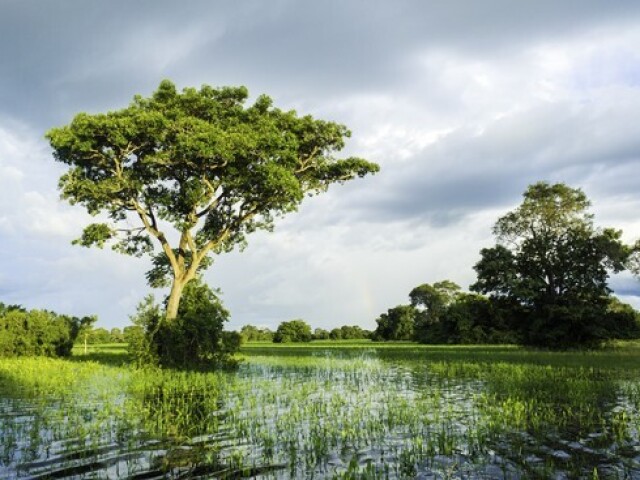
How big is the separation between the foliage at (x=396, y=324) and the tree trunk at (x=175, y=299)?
7720 centimetres

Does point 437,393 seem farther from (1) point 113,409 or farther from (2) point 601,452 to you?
(1) point 113,409

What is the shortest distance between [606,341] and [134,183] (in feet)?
162

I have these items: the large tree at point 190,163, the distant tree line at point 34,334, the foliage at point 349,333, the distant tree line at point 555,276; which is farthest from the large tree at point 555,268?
the foliage at point 349,333

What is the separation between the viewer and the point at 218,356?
30875 mm

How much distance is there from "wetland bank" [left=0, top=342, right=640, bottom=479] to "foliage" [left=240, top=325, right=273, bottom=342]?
103 meters

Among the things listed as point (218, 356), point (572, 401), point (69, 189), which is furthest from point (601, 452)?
point (69, 189)

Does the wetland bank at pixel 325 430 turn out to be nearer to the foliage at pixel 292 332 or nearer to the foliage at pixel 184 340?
the foliage at pixel 184 340

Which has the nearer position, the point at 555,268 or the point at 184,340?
the point at 184,340

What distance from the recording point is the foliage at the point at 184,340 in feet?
100

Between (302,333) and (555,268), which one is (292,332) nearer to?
(302,333)

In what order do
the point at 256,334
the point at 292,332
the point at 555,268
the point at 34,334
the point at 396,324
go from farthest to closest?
the point at 256,334
the point at 396,324
the point at 292,332
the point at 555,268
the point at 34,334

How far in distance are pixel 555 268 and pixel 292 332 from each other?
59.3m

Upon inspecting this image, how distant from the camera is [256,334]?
124m

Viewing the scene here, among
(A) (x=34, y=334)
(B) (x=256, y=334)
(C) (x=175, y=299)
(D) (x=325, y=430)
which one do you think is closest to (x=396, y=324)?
(B) (x=256, y=334)
